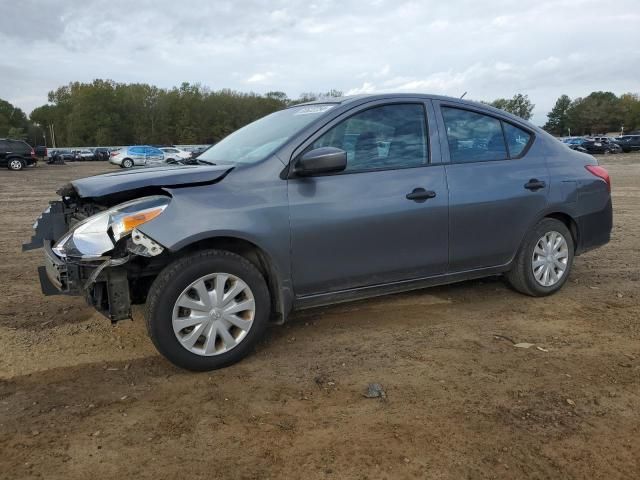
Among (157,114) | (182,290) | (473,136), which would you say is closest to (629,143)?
(473,136)

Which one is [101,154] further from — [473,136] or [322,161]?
[322,161]

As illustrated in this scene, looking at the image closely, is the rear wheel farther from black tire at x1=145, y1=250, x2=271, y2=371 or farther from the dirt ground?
black tire at x1=145, y1=250, x2=271, y2=371

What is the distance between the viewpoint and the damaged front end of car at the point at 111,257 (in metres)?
3.12

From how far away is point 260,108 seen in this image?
106688 millimetres

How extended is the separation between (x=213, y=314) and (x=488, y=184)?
243cm

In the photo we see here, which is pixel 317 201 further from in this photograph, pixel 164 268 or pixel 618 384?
pixel 618 384

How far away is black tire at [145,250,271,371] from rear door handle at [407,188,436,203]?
4.20ft

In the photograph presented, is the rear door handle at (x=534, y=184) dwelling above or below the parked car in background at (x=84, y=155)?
below

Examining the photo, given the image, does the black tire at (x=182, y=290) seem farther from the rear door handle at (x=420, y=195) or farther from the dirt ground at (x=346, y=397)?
the rear door handle at (x=420, y=195)

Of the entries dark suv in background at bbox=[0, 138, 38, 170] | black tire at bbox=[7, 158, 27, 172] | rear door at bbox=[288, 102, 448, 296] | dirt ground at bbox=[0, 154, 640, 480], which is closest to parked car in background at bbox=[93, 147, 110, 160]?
dark suv in background at bbox=[0, 138, 38, 170]

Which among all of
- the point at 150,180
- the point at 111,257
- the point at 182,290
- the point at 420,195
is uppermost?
the point at 150,180

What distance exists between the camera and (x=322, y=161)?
11.2ft

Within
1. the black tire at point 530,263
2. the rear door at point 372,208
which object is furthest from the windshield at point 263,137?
the black tire at point 530,263

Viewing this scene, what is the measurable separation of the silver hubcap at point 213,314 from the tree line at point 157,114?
317ft
